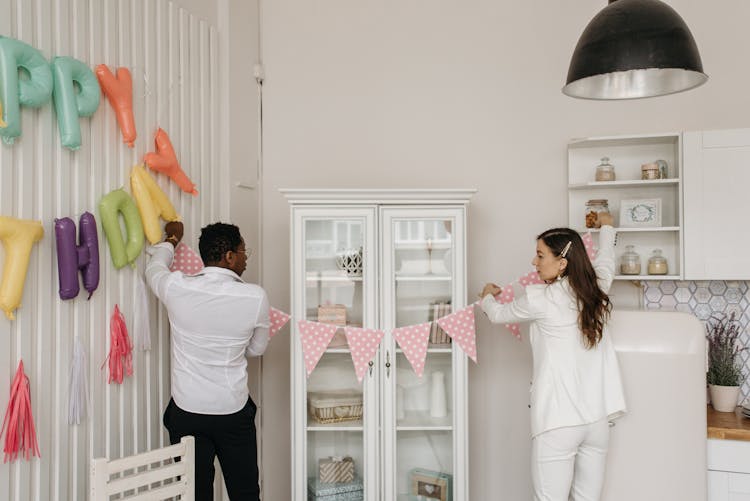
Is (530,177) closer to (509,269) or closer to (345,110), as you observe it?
(509,269)

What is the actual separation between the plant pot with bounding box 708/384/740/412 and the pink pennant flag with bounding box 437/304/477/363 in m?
1.12

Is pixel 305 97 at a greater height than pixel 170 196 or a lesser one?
greater

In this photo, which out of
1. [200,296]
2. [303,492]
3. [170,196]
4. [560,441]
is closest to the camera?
[200,296]

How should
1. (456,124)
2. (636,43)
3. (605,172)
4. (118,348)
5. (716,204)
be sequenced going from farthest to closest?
(456,124)
(605,172)
(716,204)
(118,348)
(636,43)

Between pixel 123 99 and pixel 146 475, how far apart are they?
4.29 ft

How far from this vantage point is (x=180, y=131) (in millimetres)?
2842

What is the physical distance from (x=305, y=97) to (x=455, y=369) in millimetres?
1686

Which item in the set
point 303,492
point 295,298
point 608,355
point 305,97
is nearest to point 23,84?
point 295,298

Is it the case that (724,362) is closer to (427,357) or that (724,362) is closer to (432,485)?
(427,357)

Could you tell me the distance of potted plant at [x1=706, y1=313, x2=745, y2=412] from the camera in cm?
296

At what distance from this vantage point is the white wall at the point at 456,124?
11.1 ft

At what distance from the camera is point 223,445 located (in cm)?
253

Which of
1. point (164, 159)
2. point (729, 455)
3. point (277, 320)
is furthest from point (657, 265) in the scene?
point (164, 159)

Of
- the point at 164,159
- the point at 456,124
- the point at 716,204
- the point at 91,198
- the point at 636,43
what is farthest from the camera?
the point at 456,124
